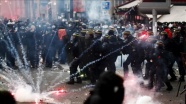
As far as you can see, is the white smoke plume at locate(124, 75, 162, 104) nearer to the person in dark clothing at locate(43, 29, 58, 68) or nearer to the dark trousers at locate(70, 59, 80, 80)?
the dark trousers at locate(70, 59, 80, 80)

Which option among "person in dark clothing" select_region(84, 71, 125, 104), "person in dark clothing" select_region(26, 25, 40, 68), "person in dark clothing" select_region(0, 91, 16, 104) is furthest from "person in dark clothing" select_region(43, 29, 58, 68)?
"person in dark clothing" select_region(84, 71, 125, 104)

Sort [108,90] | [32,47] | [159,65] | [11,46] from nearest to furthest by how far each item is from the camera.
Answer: [108,90] < [159,65] < [32,47] < [11,46]

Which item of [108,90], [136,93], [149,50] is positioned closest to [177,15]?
[149,50]

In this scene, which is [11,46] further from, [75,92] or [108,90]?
[108,90]

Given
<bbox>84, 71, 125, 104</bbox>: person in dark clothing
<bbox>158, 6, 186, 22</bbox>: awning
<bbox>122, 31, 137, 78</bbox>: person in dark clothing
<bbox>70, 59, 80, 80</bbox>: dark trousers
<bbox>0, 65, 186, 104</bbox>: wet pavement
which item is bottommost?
<bbox>0, 65, 186, 104</bbox>: wet pavement

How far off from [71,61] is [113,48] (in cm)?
168

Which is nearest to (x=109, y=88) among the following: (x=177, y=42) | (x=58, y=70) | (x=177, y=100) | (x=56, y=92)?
(x=177, y=100)

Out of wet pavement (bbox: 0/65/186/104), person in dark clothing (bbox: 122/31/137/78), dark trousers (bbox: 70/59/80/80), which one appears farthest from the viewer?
dark trousers (bbox: 70/59/80/80)

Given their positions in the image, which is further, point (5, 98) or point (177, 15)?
point (177, 15)

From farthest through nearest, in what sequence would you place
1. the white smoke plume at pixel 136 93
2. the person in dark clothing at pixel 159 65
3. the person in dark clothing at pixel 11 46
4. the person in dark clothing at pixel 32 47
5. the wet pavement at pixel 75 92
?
1. the person in dark clothing at pixel 32 47
2. the person in dark clothing at pixel 11 46
3. the person in dark clothing at pixel 159 65
4. the wet pavement at pixel 75 92
5. the white smoke plume at pixel 136 93

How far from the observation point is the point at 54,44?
1750cm

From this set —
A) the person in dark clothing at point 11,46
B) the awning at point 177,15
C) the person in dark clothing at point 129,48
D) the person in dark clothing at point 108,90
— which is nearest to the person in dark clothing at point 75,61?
the person in dark clothing at point 129,48

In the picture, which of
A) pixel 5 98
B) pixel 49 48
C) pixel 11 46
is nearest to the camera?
pixel 5 98

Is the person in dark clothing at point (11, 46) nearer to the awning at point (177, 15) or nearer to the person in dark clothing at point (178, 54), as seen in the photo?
the person in dark clothing at point (178, 54)
